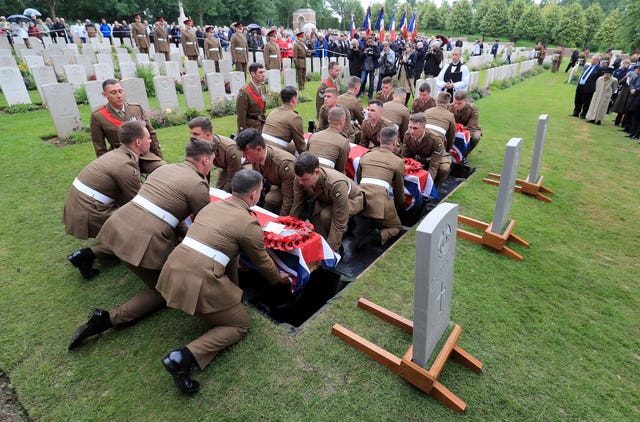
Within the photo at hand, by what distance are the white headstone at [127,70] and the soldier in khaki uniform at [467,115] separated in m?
9.99

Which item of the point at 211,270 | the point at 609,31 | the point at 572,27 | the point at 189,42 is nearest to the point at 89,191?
the point at 211,270

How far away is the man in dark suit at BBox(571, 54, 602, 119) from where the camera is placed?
1166 cm

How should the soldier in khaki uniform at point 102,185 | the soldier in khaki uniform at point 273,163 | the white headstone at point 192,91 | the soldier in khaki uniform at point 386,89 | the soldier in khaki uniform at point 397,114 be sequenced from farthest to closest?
1. the white headstone at point 192,91
2. the soldier in khaki uniform at point 386,89
3. the soldier in khaki uniform at point 397,114
4. the soldier in khaki uniform at point 273,163
5. the soldier in khaki uniform at point 102,185

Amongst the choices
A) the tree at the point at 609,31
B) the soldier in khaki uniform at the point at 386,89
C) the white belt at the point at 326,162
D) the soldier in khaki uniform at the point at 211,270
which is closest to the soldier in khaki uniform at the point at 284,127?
the white belt at the point at 326,162

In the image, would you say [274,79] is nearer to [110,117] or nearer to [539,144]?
[110,117]

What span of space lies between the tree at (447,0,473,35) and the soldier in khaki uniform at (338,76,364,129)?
61.9 metres

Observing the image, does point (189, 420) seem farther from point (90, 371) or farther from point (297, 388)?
point (90, 371)

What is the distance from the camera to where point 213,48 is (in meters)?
15.7

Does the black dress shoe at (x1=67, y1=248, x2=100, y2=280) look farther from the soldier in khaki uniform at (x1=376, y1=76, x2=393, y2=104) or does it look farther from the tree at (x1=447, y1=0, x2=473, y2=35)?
the tree at (x1=447, y1=0, x2=473, y2=35)

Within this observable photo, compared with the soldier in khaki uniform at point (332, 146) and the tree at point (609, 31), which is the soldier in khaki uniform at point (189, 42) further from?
the tree at point (609, 31)

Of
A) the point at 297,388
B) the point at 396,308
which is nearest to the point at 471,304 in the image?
the point at 396,308

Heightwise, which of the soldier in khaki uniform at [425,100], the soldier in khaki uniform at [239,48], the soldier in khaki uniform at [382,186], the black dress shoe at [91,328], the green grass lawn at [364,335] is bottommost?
the green grass lawn at [364,335]

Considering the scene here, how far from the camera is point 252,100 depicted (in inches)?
262

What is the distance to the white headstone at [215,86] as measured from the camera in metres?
10.1
